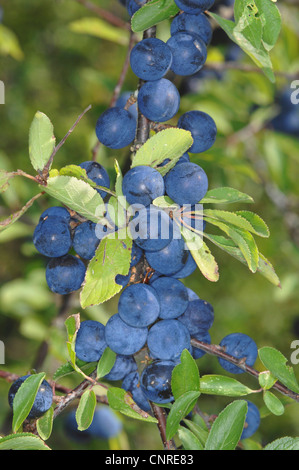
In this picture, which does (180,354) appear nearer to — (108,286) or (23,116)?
(108,286)

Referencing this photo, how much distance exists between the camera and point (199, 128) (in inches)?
25.8

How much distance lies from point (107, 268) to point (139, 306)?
0.07 metres

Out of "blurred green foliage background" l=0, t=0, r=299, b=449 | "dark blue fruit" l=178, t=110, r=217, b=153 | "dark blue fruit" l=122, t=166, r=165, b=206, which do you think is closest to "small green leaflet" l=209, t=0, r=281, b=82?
"dark blue fruit" l=178, t=110, r=217, b=153

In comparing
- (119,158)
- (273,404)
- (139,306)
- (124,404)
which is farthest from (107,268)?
(119,158)

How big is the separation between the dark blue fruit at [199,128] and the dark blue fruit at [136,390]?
32cm

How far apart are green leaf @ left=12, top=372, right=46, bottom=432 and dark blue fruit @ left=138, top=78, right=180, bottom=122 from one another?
35cm

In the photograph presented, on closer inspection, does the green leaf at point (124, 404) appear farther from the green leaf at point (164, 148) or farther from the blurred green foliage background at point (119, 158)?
the blurred green foliage background at point (119, 158)

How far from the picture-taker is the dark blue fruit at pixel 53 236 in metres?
0.61

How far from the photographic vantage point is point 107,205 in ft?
1.87

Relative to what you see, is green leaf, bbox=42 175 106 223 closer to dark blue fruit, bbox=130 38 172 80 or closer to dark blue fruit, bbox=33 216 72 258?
dark blue fruit, bbox=33 216 72 258

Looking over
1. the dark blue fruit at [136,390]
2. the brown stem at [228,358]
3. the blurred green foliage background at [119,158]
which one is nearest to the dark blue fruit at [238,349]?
the brown stem at [228,358]

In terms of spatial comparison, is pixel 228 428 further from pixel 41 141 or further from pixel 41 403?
pixel 41 141

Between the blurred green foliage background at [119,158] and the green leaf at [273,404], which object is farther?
the blurred green foliage background at [119,158]

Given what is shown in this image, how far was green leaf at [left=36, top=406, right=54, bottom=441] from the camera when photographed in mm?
579
